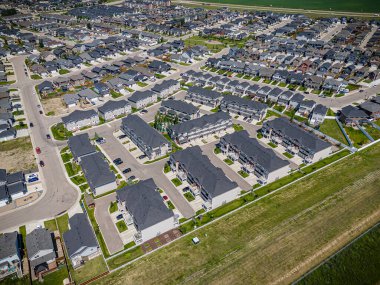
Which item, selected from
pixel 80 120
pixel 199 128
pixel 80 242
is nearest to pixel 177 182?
pixel 199 128

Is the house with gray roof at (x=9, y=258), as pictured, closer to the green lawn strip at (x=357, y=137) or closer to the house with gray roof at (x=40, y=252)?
the house with gray roof at (x=40, y=252)

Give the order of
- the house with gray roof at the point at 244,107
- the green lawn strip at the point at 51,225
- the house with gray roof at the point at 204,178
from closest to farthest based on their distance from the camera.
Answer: the green lawn strip at the point at 51,225, the house with gray roof at the point at 204,178, the house with gray roof at the point at 244,107

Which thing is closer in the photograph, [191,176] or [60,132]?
[191,176]

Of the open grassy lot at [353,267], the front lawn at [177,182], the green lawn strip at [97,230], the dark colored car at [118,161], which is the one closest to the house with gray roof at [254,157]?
the front lawn at [177,182]

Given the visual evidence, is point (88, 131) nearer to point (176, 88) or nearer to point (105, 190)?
point (105, 190)

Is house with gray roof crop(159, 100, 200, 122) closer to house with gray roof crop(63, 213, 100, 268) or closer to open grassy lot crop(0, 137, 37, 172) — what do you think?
open grassy lot crop(0, 137, 37, 172)

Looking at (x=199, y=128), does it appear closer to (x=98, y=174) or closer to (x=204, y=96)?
(x=204, y=96)

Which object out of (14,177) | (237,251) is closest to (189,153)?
(237,251)
